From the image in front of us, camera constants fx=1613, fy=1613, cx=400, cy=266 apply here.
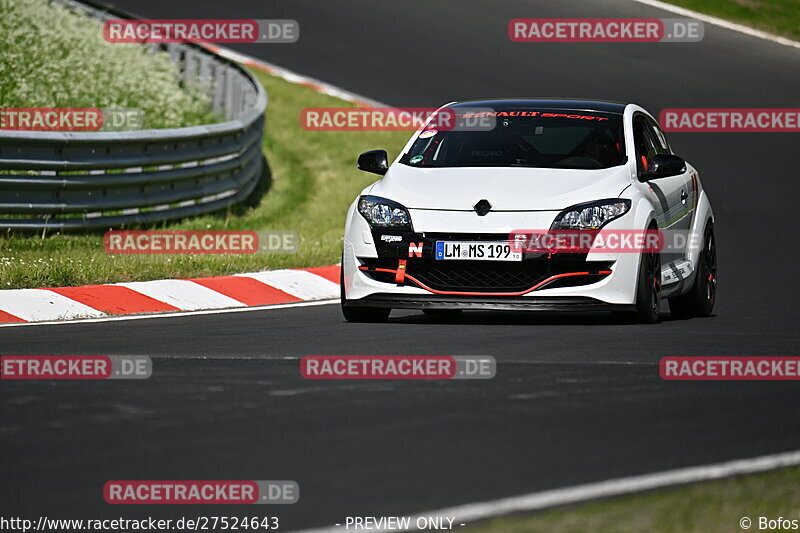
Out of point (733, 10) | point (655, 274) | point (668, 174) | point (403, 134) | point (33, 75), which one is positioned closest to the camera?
point (655, 274)

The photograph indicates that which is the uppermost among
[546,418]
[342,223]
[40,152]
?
[546,418]

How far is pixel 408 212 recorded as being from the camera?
10.4 m

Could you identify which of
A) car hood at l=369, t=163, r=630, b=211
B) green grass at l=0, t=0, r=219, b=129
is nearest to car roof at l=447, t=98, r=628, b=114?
car hood at l=369, t=163, r=630, b=211

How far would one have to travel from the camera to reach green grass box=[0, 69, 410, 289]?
12383 mm

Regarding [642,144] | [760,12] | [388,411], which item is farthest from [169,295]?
[760,12]

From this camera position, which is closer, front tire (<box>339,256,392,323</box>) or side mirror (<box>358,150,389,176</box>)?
front tire (<box>339,256,392,323</box>)

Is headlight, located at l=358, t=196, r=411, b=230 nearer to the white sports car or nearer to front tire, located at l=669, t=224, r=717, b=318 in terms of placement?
the white sports car

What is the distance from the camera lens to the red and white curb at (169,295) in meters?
11.1

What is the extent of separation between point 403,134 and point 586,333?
12202 millimetres

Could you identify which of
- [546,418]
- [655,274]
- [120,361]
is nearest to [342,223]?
[655,274]

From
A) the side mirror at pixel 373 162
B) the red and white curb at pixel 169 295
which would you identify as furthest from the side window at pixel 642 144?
the red and white curb at pixel 169 295

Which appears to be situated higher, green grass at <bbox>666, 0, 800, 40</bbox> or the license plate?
the license plate

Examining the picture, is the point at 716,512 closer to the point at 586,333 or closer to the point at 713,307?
the point at 586,333

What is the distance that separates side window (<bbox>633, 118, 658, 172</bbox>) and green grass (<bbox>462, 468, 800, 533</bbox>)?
5856 mm
